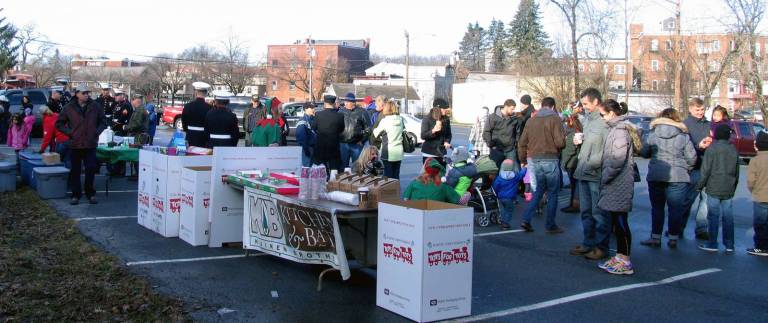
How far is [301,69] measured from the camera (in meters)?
92.1

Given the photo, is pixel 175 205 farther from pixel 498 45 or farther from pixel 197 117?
pixel 498 45

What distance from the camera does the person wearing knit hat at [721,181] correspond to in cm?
910

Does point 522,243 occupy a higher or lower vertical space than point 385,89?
lower

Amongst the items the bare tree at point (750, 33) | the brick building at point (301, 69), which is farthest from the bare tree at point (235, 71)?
the bare tree at point (750, 33)

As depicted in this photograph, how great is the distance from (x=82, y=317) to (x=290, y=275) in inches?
88.3

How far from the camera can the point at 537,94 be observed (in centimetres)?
5531

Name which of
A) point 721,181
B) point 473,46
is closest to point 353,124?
point 721,181

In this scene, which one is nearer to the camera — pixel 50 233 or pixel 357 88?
pixel 50 233

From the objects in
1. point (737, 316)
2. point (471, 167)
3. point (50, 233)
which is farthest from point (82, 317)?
point (471, 167)

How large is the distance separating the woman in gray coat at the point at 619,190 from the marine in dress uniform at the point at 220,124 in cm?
594

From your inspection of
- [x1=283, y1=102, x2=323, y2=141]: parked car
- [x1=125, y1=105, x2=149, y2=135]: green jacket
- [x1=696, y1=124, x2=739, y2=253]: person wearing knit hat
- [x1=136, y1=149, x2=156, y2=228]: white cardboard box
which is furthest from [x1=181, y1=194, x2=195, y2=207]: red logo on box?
[x1=283, y1=102, x2=323, y2=141]: parked car

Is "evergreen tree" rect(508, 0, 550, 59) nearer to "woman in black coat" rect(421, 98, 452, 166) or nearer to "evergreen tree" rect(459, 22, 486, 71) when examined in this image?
"evergreen tree" rect(459, 22, 486, 71)

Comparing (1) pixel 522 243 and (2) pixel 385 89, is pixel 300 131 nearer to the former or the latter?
(1) pixel 522 243

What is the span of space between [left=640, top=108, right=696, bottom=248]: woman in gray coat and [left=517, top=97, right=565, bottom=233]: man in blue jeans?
113cm
